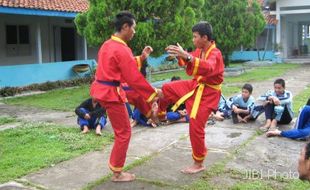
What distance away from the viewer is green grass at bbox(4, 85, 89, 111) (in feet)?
34.0

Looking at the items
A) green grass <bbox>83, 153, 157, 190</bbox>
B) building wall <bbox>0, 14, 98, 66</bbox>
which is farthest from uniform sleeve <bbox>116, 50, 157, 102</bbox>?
building wall <bbox>0, 14, 98, 66</bbox>

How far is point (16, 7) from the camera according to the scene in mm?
13195

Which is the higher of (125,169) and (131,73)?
(131,73)

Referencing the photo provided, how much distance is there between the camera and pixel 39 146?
20.7 ft

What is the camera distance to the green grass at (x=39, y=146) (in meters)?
5.30

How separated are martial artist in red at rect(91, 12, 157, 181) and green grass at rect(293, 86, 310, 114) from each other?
5104mm

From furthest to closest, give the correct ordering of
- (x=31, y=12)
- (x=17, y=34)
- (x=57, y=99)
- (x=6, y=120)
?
(x=17, y=34) < (x=31, y=12) < (x=57, y=99) < (x=6, y=120)

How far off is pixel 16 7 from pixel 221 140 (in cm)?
912

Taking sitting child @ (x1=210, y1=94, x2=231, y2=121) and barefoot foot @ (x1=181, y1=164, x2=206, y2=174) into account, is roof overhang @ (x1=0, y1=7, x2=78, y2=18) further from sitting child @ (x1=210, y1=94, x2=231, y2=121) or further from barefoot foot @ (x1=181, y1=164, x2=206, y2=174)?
barefoot foot @ (x1=181, y1=164, x2=206, y2=174)

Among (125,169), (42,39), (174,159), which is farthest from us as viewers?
(42,39)

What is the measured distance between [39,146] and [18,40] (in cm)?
1011

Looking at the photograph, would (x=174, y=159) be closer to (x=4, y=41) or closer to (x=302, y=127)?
(x=302, y=127)

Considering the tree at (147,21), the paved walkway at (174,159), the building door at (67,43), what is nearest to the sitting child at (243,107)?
the paved walkway at (174,159)

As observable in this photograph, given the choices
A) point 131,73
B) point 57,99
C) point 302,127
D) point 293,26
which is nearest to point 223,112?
point 302,127
